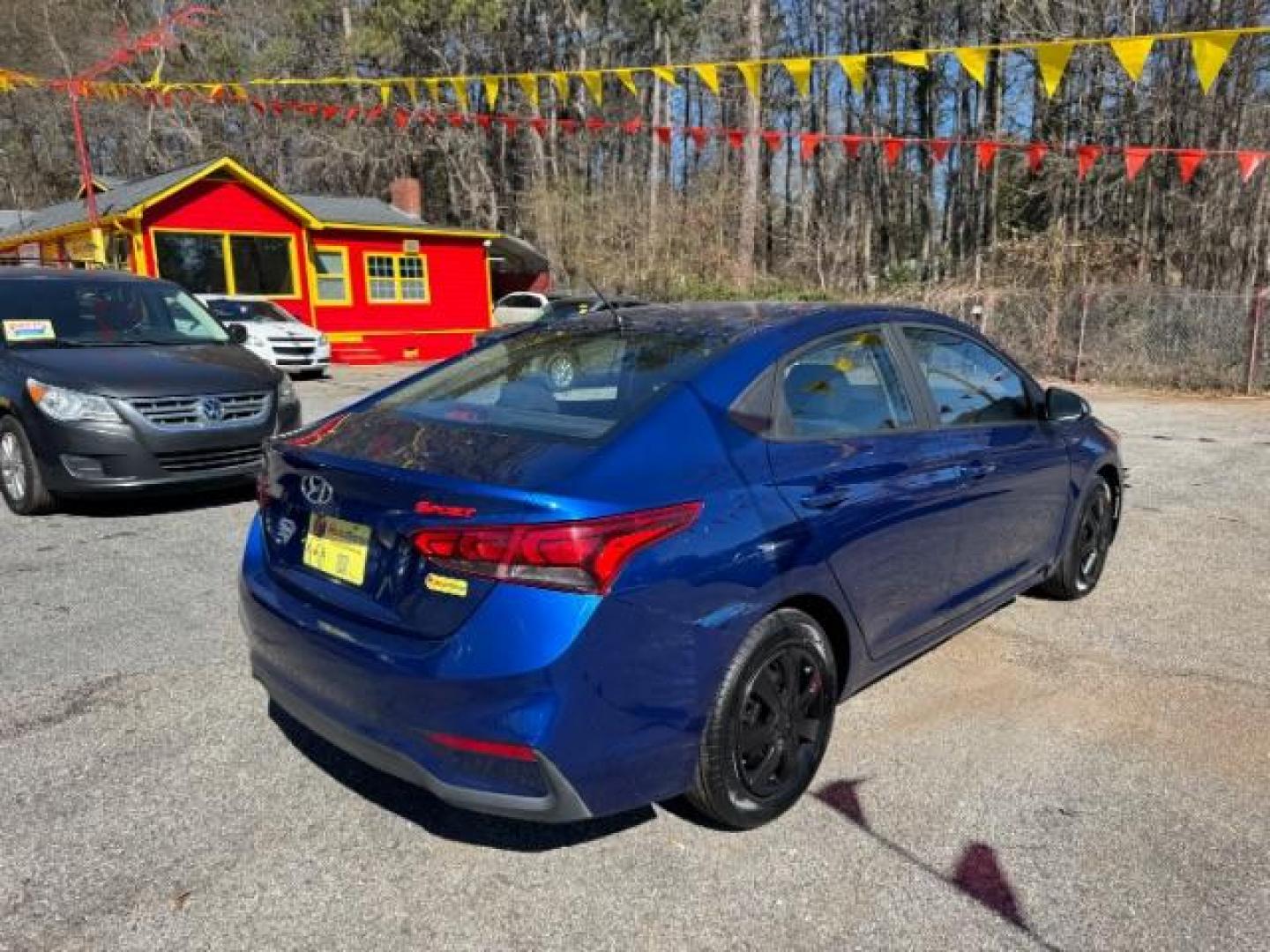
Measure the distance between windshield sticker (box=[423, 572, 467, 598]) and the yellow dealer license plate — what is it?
263 mm

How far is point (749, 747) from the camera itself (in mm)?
2658

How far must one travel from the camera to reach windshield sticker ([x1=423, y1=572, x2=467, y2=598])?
2.21 metres

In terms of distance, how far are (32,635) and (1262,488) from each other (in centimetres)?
→ 873

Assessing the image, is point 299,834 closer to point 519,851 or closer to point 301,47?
point 519,851

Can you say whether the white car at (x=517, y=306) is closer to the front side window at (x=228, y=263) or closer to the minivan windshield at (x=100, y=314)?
the front side window at (x=228, y=263)

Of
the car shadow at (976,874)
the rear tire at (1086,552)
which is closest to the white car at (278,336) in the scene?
the rear tire at (1086,552)

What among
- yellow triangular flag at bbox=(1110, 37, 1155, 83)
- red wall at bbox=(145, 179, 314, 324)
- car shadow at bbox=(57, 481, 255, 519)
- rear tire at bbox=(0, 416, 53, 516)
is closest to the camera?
rear tire at bbox=(0, 416, 53, 516)

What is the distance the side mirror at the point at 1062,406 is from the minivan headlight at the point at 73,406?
5358 mm

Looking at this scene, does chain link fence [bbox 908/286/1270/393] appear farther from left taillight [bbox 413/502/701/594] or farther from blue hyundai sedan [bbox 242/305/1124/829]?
left taillight [bbox 413/502/701/594]

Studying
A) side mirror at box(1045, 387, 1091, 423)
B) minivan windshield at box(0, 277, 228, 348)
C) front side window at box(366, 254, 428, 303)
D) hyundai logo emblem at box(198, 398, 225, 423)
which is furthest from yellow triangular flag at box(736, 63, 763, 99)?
front side window at box(366, 254, 428, 303)

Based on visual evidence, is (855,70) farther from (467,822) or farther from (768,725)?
(467,822)

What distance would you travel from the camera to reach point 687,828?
2.71 m

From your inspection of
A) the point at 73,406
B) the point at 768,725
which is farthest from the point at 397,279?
the point at 768,725

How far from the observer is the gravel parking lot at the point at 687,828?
2305 mm
